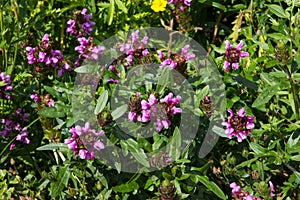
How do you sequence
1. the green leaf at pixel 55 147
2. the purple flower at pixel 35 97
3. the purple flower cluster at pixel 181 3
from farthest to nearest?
the purple flower cluster at pixel 181 3 < the purple flower at pixel 35 97 < the green leaf at pixel 55 147

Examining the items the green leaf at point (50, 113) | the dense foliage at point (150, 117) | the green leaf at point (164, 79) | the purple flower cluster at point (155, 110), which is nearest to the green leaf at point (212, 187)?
the dense foliage at point (150, 117)

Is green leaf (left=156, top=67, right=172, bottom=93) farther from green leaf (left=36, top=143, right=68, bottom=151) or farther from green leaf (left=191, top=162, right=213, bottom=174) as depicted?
green leaf (left=36, top=143, right=68, bottom=151)

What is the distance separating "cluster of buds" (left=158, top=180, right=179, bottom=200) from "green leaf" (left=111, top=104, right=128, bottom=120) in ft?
0.89

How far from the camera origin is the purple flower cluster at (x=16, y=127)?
7.39 ft

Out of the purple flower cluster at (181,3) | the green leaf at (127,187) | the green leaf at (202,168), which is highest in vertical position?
the purple flower cluster at (181,3)

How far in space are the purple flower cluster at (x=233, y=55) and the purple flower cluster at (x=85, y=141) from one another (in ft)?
1.87

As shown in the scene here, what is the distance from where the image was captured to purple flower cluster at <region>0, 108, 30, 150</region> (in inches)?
88.7

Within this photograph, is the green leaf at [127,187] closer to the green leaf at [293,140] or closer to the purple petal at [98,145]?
the purple petal at [98,145]

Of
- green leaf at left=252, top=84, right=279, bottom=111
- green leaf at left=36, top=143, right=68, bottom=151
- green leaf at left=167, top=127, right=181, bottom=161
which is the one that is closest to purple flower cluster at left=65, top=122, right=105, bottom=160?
green leaf at left=36, top=143, right=68, bottom=151

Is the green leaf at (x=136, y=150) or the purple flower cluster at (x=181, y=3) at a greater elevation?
the purple flower cluster at (x=181, y=3)

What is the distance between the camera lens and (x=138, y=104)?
1.83m

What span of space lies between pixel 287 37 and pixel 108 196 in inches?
34.8

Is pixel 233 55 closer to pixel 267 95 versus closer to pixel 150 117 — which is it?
pixel 267 95

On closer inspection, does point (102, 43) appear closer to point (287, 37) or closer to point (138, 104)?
point (138, 104)
